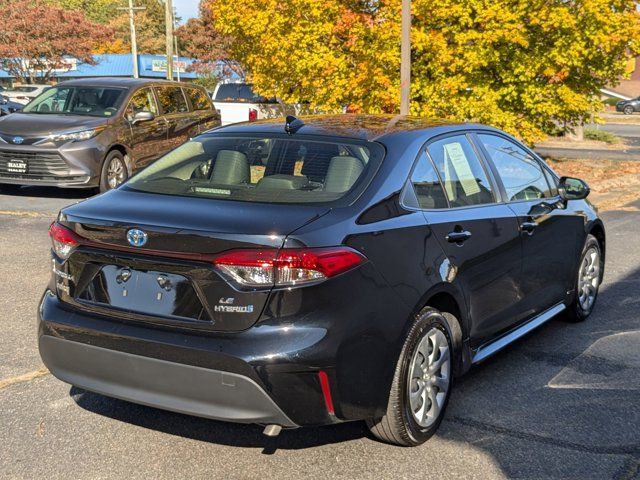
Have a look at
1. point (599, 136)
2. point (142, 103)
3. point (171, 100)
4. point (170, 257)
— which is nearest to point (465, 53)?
point (171, 100)

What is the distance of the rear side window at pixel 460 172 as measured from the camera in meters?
4.65

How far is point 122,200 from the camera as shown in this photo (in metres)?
4.06

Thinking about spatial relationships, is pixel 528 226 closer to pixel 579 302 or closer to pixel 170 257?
pixel 579 302

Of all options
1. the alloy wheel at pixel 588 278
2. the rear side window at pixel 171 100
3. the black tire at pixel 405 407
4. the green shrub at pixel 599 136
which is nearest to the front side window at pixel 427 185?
the black tire at pixel 405 407

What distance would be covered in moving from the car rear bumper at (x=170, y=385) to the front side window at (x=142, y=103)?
9.75 meters

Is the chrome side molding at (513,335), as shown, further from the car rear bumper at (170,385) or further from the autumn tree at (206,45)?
the autumn tree at (206,45)

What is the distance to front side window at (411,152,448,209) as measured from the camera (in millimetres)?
4340

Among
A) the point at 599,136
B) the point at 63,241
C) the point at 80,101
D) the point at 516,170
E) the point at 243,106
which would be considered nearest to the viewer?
the point at 63,241

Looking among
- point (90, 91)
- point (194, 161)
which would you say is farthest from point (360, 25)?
point (194, 161)

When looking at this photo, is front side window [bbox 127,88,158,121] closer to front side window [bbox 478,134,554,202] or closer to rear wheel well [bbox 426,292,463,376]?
front side window [bbox 478,134,554,202]

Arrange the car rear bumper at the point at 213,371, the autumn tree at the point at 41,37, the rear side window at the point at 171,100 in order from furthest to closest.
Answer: the autumn tree at the point at 41,37 < the rear side window at the point at 171,100 < the car rear bumper at the point at 213,371

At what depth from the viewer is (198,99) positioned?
15.2 meters

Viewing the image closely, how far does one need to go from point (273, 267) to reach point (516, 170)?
2.61m

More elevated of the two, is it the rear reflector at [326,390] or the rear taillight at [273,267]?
the rear taillight at [273,267]
